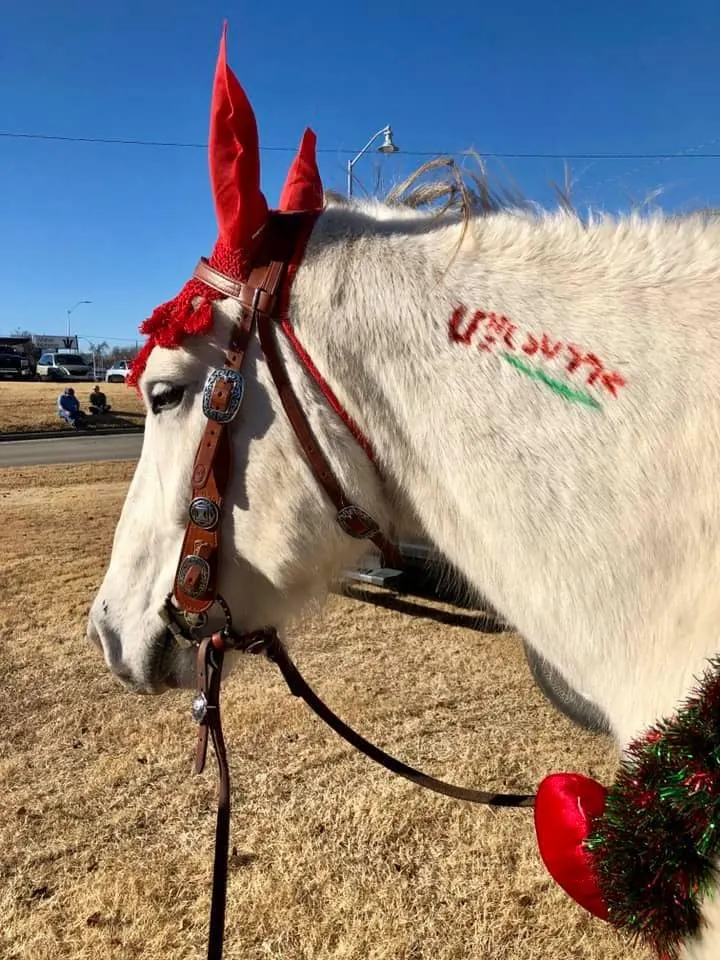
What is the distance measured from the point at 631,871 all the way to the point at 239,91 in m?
1.60

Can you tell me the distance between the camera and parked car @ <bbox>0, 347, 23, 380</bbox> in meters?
36.1

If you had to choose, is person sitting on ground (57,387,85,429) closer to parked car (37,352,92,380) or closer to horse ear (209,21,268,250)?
parked car (37,352,92,380)

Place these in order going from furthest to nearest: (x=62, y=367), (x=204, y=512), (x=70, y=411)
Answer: (x=62, y=367)
(x=70, y=411)
(x=204, y=512)

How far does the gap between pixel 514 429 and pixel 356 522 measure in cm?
40

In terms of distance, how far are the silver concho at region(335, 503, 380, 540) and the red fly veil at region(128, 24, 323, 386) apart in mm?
483

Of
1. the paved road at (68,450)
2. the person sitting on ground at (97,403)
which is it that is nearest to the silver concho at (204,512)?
the paved road at (68,450)

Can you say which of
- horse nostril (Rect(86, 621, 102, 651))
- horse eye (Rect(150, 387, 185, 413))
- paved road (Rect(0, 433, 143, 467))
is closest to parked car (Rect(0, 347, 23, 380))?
paved road (Rect(0, 433, 143, 467))

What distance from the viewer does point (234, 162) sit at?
4.67 feet

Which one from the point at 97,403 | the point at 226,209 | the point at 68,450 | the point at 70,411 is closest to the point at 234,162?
the point at 226,209

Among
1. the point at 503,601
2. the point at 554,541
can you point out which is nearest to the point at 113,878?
the point at 503,601

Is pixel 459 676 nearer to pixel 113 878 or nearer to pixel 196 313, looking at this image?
pixel 113 878

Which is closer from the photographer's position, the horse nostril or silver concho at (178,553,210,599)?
silver concho at (178,553,210,599)

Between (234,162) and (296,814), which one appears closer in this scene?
(234,162)

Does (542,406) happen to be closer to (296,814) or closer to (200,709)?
(200,709)
